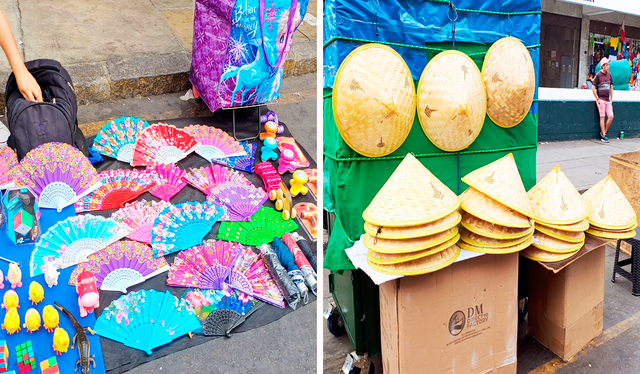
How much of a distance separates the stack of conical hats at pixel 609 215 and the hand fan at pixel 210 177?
2.57 metres

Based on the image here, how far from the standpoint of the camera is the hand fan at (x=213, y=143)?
13.6 ft

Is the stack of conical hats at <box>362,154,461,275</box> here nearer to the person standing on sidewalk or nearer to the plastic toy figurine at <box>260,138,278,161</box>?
the plastic toy figurine at <box>260,138,278,161</box>

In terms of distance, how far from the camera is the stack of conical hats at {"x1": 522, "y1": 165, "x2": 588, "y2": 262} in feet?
7.61

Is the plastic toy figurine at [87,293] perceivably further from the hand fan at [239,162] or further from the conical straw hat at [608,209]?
the conical straw hat at [608,209]

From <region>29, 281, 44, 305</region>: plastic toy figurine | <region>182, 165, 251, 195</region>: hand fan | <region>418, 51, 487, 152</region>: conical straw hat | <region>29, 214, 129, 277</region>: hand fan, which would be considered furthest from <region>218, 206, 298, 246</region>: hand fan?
<region>418, 51, 487, 152</region>: conical straw hat

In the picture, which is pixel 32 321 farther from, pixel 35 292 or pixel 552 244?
pixel 552 244

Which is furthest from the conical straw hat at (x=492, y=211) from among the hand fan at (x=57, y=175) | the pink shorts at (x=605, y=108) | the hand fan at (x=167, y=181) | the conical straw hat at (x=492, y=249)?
the pink shorts at (x=605, y=108)

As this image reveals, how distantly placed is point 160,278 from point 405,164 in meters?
1.82

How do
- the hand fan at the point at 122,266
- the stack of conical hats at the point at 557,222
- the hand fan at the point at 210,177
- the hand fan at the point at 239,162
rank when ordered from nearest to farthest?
the stack of conical hats at the point at 557,222
the hand fan at the point at 122,266
the hand fan at the point at 210,177
the hand fan at the point at 239,162

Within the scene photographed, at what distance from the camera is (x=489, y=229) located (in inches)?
81.9

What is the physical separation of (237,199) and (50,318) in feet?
5.17

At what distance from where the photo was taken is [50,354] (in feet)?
7.67

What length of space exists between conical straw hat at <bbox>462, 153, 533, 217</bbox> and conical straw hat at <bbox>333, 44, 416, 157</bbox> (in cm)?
47

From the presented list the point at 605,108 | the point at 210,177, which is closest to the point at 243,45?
the point at 210,177
